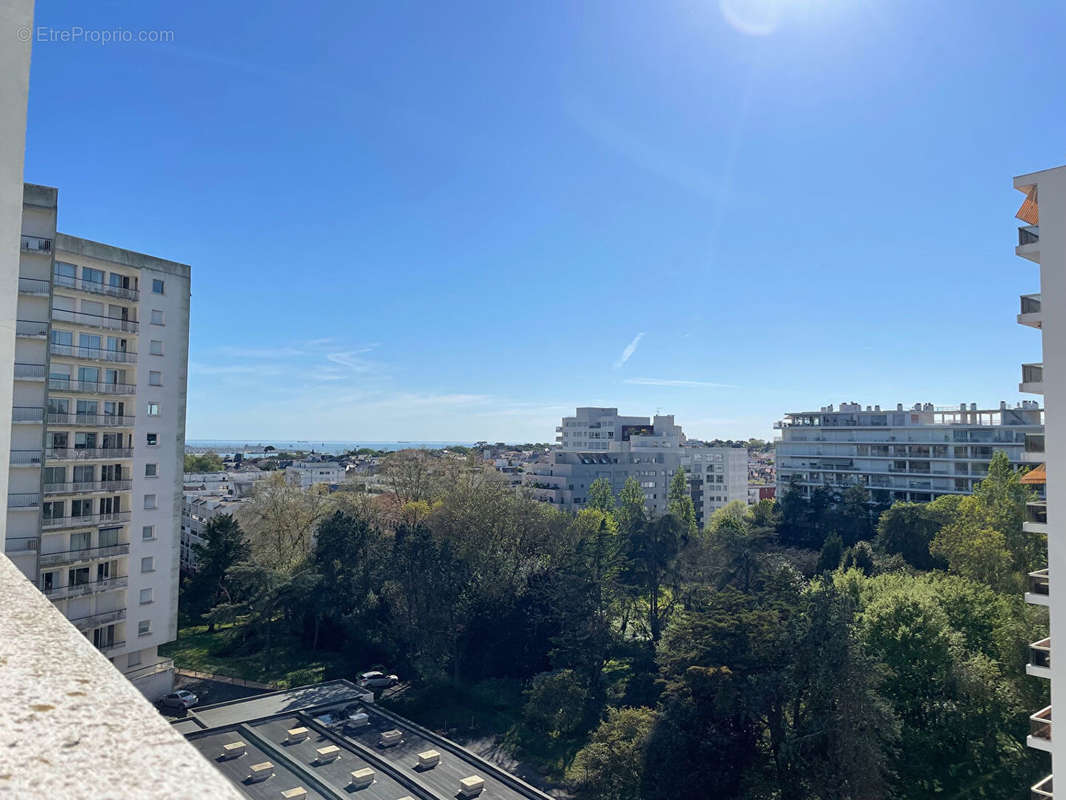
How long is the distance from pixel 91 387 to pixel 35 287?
3075 mm

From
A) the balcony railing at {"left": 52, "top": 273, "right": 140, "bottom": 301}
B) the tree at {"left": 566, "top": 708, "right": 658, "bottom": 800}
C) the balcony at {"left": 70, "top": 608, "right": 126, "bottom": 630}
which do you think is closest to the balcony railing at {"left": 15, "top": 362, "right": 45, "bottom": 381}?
the balcony railing at {"left": 52, "top": 273, "right": 140, "bottom": 301}

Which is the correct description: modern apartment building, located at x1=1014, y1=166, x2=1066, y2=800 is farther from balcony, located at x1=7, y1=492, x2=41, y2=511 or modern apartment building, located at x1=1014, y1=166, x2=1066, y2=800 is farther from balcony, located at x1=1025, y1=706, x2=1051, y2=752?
balcony, located at x1=7, y1=492, x2=41, y2=511

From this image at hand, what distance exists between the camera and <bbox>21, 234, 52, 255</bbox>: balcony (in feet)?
53.3

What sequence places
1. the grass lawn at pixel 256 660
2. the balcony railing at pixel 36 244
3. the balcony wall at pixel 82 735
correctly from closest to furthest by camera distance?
the balcony wall at pixel 82 735
the balcony railing at pixel 36 244
the grass lawn at pixel 256 660

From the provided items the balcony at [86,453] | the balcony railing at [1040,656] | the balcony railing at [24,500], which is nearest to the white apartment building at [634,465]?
the balcony at [86,453]

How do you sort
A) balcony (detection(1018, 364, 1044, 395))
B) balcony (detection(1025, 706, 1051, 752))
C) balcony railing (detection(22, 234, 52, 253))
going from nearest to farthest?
balcony (detection(1025, 706, 1051, 752)) → balcony (detection(1018, 364, 1044, 395)) → balcony railing (detection(22, 234, 52, 253))

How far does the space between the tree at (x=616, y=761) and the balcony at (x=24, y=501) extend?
1488 centimetres

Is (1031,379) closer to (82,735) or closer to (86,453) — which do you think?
(82,735)

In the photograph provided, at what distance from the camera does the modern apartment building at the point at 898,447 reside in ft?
131

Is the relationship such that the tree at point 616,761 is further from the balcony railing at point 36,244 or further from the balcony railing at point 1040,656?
the balcony railing at point 36,244

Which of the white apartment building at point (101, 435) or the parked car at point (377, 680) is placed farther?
the parked car at point (377, 680)

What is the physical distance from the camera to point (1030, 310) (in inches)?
396

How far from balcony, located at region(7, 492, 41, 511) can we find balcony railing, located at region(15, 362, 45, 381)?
9.45 feet

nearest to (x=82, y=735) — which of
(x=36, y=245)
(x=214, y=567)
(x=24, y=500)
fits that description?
(x=24, y=500)
